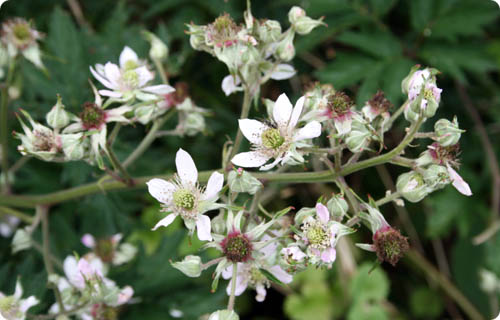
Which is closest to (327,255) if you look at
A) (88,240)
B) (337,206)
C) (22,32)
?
(337,206)

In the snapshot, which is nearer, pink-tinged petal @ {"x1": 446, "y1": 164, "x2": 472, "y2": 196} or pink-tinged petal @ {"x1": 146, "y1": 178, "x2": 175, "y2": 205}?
pink-tinged petal @ {"x1": 446, "y1": 164, "x2": 472, "y2": 196}

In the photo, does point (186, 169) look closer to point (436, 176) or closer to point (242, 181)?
point (242, 181)

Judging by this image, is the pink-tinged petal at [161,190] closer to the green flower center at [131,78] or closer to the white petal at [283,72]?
the green flower center at [131,78]

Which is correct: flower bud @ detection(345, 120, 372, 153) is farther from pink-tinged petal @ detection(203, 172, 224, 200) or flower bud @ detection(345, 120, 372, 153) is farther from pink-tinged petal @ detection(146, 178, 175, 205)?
pink-tinged petal @ detection(146, 178, 175, 205)

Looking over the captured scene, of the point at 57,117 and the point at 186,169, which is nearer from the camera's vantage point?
the point at 186,169

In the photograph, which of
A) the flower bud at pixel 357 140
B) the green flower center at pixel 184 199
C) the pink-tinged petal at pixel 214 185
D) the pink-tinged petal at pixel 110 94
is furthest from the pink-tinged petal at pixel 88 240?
the flower bud at pixel 357 140

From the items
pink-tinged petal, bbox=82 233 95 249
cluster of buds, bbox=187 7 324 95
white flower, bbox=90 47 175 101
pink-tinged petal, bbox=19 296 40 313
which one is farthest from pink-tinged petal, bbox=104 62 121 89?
pink-tinged petal, bbox=82 233 95 249

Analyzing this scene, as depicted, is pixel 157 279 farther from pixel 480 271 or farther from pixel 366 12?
pixel 480 271
